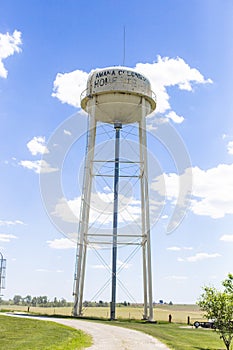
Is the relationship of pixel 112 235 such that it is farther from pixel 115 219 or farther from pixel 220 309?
pixel 220 309

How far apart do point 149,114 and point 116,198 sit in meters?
7.18

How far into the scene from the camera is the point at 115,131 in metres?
34.4

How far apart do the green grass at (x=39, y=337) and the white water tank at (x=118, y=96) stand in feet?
52.2

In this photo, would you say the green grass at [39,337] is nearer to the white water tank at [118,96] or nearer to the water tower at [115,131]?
the water tower at [115,131]

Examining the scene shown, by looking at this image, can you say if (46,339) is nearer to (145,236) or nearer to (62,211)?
(62,211)

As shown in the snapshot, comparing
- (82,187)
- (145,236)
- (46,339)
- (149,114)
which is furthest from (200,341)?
(149,114)

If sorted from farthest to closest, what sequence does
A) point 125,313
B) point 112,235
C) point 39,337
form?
point 125,313 → point 112,235 → point 39,337

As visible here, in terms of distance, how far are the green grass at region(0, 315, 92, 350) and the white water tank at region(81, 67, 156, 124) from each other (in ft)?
52.2

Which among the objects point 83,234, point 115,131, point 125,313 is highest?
point 115,131

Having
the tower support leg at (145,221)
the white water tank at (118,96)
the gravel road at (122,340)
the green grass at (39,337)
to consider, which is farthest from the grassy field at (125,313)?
the white water tank at (118,96)

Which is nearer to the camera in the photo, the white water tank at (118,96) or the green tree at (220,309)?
the green tree at (220,309)

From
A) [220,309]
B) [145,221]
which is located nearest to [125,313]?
[145,221]

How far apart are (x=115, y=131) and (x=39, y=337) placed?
19.2 meters

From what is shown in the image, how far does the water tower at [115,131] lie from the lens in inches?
1260
